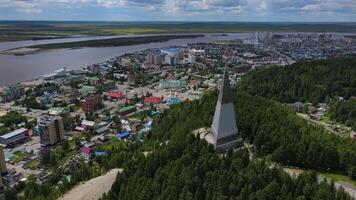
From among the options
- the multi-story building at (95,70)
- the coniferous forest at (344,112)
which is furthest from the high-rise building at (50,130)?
the multi-story building at (95,70)

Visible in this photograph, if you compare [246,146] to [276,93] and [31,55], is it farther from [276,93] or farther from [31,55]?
[31,55]

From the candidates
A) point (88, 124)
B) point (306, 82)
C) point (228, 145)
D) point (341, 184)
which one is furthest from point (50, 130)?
point (306, 82)

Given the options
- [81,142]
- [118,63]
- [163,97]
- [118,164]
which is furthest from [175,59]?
[118,164]

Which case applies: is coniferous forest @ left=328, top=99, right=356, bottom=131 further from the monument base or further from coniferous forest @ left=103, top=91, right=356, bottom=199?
the monument base

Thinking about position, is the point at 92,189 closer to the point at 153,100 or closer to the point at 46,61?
the point at 153,100

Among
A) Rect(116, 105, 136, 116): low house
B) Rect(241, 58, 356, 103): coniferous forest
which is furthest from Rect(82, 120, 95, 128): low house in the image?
Rect(241, 58, 356, 103): coniferous forest

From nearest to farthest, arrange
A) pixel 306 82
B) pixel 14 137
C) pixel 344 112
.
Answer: pixel 14 137 → pixel 344 112 → pixel 306 82

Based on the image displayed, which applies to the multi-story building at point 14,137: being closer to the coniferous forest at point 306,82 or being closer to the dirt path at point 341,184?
the dirt path at point 341,184
